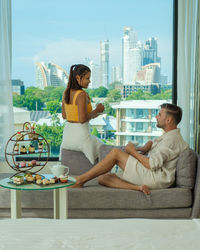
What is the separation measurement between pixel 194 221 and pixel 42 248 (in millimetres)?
762

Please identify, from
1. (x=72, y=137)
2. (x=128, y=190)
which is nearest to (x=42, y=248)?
(x=128, y=190)

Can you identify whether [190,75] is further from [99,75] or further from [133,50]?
[99,75]

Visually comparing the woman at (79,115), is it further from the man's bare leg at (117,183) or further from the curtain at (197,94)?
the curtain at (197,94)

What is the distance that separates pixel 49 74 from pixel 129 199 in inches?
90.9

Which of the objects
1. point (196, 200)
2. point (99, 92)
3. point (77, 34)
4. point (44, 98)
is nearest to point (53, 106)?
point (44, 98)

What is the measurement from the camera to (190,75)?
4574 mm

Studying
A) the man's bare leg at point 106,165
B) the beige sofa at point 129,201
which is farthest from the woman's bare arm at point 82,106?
the beige sofa at point 129,201

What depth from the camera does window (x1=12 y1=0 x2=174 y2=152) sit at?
488 centimetres

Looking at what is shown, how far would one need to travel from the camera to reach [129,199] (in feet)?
10.9

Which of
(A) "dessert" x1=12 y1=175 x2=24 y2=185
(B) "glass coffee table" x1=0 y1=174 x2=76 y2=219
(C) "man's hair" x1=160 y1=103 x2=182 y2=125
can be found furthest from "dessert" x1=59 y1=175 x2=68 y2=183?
(C) "man's hair" x1=160 y1=103 x2=182 y2=125

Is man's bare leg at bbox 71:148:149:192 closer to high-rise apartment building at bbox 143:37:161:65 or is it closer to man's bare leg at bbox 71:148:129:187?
man's bare leg at bbox 71:148:129:187

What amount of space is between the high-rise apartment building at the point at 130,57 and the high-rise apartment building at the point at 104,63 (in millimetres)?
217

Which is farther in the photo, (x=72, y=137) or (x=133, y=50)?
(x=133, y=50)

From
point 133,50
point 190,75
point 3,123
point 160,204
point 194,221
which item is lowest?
point 160,204
